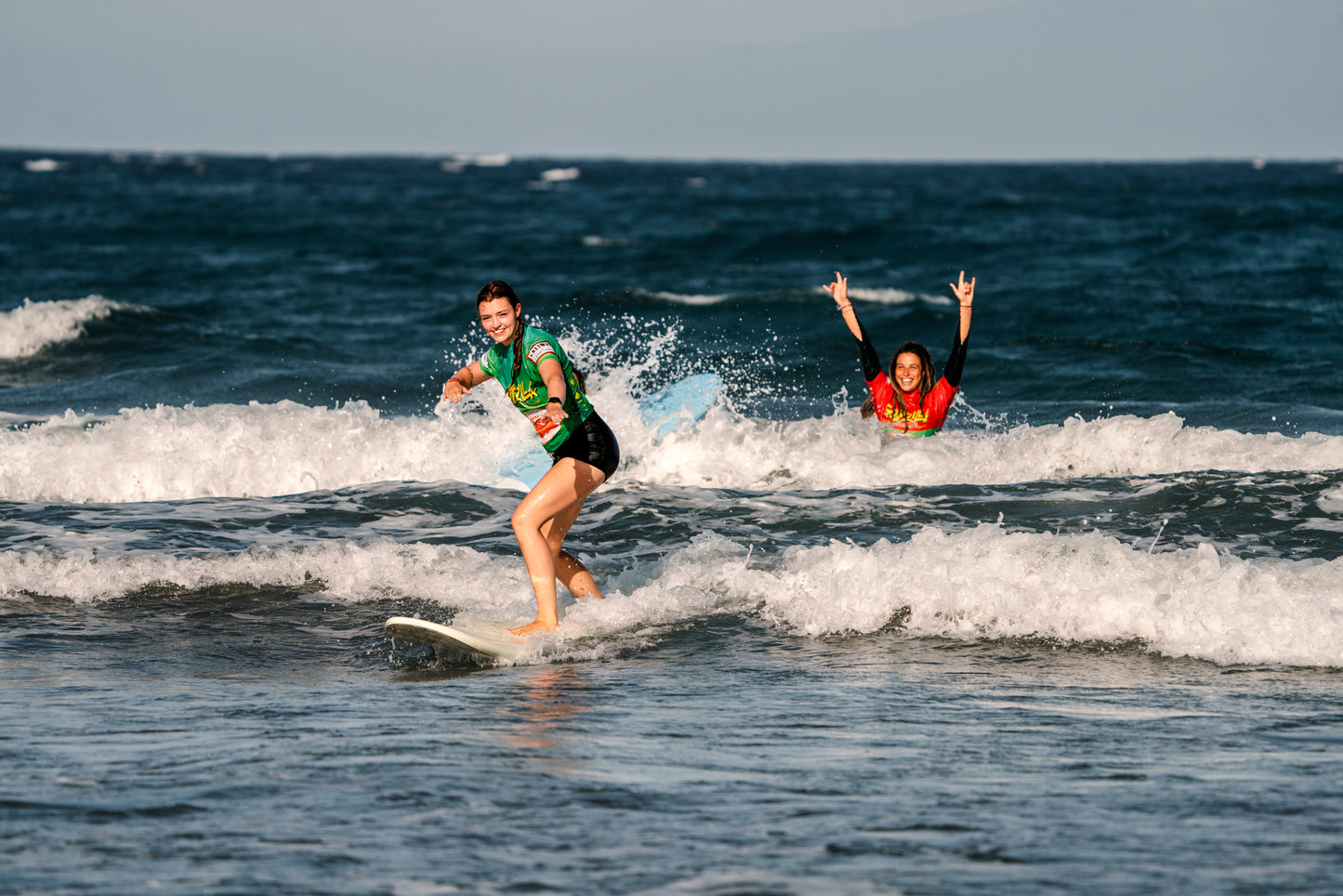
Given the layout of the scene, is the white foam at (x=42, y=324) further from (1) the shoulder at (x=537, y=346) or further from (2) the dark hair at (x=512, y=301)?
(1) the shoulder at (x=537, y=346)

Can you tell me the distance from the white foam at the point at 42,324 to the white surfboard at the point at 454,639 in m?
14.3

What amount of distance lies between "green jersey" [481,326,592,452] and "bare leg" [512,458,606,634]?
16 centimetres

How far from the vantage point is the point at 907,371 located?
10258 millimetres

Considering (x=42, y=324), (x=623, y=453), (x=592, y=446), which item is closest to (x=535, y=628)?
(x=592, y=446)

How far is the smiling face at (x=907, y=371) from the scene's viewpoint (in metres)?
10.2

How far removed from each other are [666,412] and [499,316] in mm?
6080

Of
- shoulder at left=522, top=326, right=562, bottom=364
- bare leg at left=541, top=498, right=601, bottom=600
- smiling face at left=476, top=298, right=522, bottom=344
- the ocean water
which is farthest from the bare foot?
smiling face at left=476, top=298, right=522, bottom=344

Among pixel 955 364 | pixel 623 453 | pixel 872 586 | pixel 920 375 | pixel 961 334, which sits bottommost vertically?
pixel 872 586

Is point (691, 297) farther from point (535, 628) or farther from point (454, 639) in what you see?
point (454, 639)

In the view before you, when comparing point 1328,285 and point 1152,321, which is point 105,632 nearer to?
point 1152,321

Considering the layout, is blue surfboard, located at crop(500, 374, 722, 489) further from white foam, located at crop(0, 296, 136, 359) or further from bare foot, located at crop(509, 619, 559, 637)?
white foam, located at crop(0, 296, 136, 359)

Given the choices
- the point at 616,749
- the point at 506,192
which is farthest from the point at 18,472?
the point at 506,192

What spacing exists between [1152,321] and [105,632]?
641 inches

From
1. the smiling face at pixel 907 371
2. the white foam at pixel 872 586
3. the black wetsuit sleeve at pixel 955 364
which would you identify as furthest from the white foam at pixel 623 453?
the white foam at pixel 872 586
